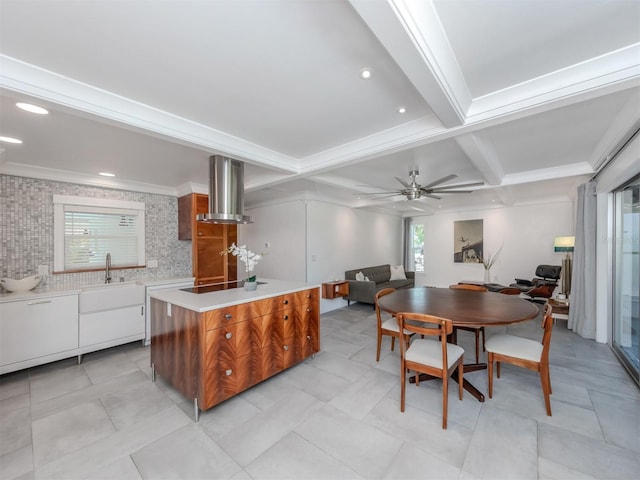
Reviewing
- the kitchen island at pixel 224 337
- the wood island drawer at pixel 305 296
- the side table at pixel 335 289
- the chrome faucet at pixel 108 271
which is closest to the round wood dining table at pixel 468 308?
the wood island drawer at pixel 305 296

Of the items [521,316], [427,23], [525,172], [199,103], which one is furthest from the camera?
[525,172]

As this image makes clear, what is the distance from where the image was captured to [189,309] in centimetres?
224

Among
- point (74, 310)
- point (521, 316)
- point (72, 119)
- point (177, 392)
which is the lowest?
point (177, 392)

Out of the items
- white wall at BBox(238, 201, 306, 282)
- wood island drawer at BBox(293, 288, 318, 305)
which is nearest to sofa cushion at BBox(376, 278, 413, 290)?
white wall at BBox(238, 201, 306, 282)

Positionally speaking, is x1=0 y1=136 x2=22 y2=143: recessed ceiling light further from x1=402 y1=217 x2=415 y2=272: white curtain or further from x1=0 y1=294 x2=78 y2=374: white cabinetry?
x1=402 y1=217 x2=415 y2=272: white curtain

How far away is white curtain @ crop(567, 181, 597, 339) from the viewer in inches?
153

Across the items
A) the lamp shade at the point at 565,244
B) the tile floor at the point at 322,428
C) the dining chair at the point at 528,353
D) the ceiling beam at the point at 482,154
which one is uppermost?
the ceiling beam at the point at 482,154

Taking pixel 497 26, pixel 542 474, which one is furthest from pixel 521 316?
pixel 497 26

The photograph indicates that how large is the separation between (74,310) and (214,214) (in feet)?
6.98

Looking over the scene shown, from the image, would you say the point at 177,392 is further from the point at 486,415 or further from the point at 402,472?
the point at 486,415

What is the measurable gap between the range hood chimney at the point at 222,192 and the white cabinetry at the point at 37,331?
1.96 meters

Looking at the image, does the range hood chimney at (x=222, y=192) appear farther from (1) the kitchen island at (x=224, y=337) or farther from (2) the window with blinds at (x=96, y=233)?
(2) the window with blinds at (x=96, y=233)

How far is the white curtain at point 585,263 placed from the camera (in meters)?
3.89

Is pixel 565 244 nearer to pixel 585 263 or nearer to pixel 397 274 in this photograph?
pixel 585 263
